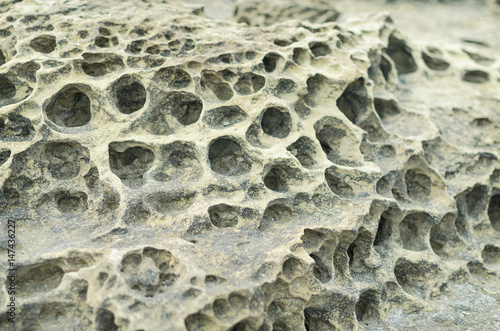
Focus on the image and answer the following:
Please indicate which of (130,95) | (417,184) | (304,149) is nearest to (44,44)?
(130,95)

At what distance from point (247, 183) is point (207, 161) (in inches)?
13.0

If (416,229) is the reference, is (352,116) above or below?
above

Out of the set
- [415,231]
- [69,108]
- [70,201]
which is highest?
[69,108]

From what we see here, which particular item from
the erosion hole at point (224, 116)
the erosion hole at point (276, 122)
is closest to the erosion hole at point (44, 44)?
the erosion hole at point (224, 116)

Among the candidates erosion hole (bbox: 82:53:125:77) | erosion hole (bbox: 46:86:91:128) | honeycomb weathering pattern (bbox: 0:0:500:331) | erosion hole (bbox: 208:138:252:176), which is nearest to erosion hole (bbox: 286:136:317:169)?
honeycomb weathering pattern (bbox: 0:0:500:331)

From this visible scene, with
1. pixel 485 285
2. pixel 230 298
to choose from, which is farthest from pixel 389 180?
pixel 230 298

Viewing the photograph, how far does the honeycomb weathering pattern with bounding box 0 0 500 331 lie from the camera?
8.46 feet

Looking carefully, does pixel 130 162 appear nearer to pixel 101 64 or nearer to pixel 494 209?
pixel 101 64

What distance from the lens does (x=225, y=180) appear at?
3.15 metres

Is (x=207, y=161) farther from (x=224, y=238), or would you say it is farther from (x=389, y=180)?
(x=389, y=180)

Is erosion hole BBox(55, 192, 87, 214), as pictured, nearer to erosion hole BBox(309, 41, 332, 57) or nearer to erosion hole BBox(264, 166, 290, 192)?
erosion hole BBox(264, 166, 290, 192)

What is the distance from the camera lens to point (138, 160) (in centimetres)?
337

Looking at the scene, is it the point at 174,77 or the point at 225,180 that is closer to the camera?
the point at 225,180

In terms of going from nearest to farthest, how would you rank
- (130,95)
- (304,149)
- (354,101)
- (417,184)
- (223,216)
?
(223,216)
(304,149)
(130,95)
(417,184)
(354,101)
